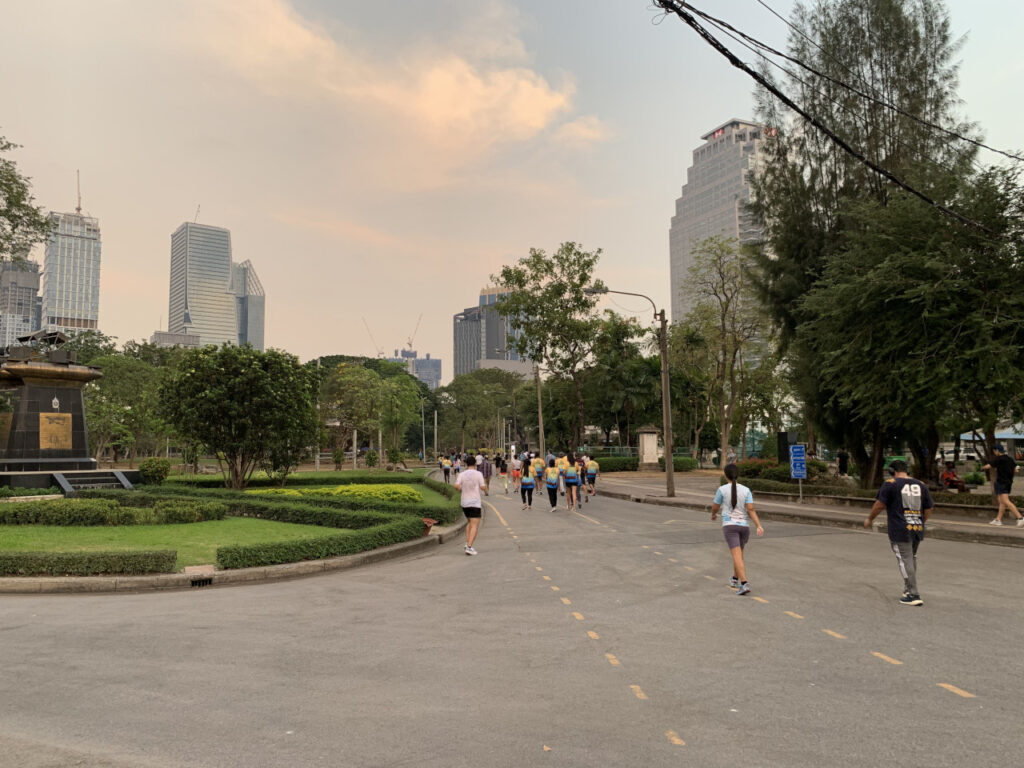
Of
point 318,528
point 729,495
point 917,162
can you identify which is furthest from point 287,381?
point 917,162

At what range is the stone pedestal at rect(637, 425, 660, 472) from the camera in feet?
167

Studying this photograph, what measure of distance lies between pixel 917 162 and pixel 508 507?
16909 millimetres

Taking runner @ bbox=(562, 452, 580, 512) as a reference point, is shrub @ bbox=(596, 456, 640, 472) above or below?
below

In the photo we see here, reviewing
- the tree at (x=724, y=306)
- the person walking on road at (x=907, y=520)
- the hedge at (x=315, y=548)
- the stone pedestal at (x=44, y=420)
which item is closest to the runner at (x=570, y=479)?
the hedge at (x=315, y=548)

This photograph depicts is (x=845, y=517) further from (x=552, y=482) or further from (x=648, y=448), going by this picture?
(x=648, y=448)

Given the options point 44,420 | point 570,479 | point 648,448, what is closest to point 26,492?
point 44,420

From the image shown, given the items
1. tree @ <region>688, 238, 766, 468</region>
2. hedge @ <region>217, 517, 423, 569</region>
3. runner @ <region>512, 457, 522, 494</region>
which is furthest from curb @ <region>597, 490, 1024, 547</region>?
tree @ <region>688, 238, 766, 468</region>

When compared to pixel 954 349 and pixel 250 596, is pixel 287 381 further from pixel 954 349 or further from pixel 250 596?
pixel 954 349

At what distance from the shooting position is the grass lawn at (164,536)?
12.1 meters

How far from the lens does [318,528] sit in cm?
1522

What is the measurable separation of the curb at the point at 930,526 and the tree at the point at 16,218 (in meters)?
34.1

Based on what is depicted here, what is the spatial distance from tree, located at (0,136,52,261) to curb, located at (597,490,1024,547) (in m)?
34.1

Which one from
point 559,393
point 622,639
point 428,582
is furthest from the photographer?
point 559,393

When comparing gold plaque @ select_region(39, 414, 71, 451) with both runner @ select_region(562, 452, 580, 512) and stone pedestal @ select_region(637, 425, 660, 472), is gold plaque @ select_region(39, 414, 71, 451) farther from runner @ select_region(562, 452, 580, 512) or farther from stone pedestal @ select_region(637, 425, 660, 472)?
stone pedestal @ select_region(637, 425, 660, 472)
